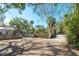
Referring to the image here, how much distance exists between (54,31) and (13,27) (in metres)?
0.40

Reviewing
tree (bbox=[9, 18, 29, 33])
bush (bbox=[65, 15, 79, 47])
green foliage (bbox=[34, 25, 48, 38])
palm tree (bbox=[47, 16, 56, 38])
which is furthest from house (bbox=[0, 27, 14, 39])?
bush (bbox=[65, 15, 79, 47])

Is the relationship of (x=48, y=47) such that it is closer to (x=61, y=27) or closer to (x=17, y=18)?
(x=61, y=27)

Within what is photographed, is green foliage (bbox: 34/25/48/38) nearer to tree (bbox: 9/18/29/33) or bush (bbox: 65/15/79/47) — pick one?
tree (bbox: 9/18/29/33)

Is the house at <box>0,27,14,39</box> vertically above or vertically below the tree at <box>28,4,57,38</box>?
below

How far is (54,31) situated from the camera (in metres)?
1.77

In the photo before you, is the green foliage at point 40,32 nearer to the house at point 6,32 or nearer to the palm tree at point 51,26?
the palm tree at point 51,26

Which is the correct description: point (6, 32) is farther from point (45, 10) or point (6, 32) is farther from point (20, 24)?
point (45, 10)

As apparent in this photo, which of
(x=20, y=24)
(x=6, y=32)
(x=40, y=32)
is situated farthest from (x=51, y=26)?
(x=6, y=32)

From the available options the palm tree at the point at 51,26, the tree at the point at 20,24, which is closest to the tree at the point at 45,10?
the palm tree at the point at 51,26

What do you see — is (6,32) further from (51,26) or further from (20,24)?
(51,26)

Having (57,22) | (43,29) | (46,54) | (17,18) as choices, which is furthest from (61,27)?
(17,18)

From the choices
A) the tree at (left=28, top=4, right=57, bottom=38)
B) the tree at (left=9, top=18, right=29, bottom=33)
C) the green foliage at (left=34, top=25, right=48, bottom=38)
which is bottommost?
the green foliage at (left=34, top=25, right=48, bottom=38)

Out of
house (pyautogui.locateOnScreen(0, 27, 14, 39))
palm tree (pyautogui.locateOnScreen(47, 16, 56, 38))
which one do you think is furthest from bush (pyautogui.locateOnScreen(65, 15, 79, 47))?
house (pyautogui.locateOnScreen(0, 27, 14, 39))

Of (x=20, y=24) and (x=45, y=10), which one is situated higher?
(x=45, y=10)
